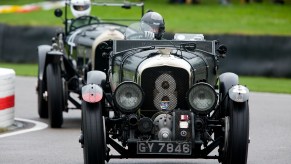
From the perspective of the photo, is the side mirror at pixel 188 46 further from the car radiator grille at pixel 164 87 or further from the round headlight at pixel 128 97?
the round headlight at pixel 128 97

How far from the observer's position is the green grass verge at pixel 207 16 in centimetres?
3319

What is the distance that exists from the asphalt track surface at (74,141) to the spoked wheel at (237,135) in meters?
1.71

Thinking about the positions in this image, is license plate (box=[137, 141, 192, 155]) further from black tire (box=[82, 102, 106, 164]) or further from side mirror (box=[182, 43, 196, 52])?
side mirror (box=[182, 43, 196, 52])

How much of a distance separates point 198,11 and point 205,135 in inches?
1079

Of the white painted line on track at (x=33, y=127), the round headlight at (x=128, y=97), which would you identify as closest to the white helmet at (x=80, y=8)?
the white painted line on track at (x=33, y=127)

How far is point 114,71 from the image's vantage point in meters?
12.4

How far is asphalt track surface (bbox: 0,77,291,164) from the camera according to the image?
12.8 m

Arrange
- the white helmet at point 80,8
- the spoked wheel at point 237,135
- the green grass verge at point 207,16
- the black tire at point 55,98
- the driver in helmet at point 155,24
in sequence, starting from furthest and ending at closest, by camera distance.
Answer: the green grass verge at point 207,16 < the white helmet at point 80,8 < the black tire at point 55,98 < the driver in helmet at point 155,24 < the spoked wheel at point 237,135

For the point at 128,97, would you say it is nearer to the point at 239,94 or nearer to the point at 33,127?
the point at 239,94

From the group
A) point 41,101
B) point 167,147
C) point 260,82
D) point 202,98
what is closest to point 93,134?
point 167,147

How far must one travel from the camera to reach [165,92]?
11.4 m

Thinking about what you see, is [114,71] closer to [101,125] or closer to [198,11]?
[101,125]

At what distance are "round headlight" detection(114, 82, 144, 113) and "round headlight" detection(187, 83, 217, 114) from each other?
0.50 metres

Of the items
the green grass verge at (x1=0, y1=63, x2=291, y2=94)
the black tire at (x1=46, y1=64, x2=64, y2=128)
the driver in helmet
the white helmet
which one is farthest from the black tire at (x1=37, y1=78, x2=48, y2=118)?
the green grass verge at (x1=0, y1=63, x2=291, y2=94)
